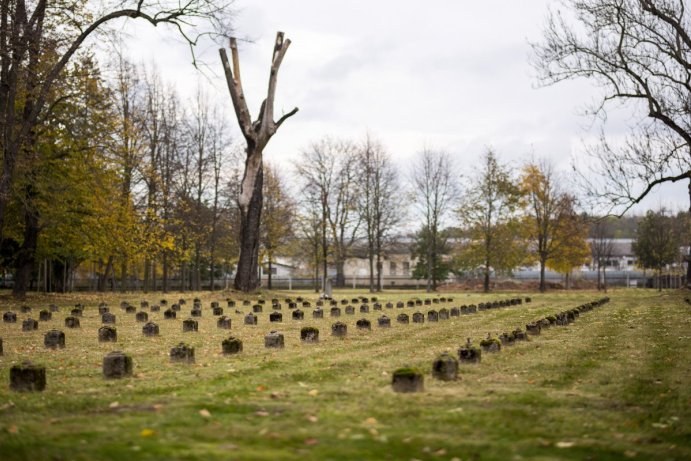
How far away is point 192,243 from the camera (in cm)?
4084

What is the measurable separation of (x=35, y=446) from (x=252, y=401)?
219cm

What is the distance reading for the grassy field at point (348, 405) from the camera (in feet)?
17.6

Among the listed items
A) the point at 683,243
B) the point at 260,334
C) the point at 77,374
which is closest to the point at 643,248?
the point at 683,243

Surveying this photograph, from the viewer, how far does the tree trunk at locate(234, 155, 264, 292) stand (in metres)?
30.8

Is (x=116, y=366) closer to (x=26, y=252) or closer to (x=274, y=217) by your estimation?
(x=26, y=252)

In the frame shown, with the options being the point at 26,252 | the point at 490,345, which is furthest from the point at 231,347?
the point at 26,252

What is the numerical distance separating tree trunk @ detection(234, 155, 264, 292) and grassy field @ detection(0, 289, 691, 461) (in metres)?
18.6

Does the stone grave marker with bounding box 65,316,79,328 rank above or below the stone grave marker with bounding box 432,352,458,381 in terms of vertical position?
below

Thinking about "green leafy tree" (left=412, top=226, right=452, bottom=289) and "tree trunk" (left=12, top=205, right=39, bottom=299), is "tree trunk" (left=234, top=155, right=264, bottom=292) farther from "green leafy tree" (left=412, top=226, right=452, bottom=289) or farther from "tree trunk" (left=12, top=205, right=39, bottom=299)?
"green leafy tree" (left=412, top=226, right=452, bottom=289)

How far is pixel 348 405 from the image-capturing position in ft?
22.4

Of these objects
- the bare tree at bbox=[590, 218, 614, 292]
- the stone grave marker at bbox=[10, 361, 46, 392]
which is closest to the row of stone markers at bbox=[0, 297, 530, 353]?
the stone grave marker at bbox=[10, 361, 46, 392]

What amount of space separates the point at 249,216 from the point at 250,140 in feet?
11.0

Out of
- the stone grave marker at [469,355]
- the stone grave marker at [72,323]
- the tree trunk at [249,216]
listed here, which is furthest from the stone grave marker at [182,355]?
the tree trunk at [249,216]

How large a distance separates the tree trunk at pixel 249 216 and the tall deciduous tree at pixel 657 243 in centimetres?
3145
